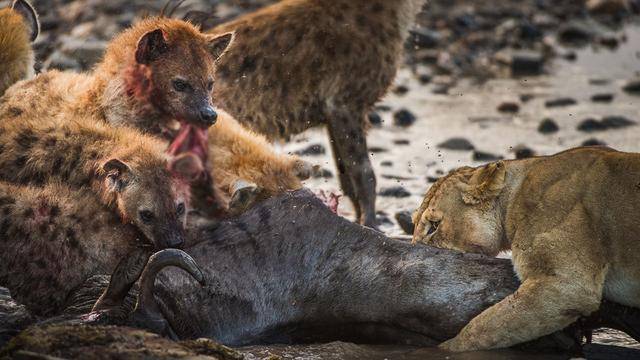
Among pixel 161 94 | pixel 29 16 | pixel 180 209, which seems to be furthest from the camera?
pixel 29 16

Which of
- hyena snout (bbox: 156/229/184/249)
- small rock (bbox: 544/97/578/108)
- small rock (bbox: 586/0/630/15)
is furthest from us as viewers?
small rock (bbox: 586/0/630/15)

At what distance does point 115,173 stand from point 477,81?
7898mm

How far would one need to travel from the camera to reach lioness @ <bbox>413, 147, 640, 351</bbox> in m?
4.90

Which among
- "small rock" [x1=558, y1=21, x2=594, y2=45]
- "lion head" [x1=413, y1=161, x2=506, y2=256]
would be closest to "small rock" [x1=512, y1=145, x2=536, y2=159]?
"lion head" [x1=413, y1=161, x2=506, y2=256]

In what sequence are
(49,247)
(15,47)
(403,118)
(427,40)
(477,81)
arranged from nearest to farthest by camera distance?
(49,247)
(15,47)
(403,118)
(477,81)
(427,40)

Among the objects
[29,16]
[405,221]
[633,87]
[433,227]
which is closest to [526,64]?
[633,87]

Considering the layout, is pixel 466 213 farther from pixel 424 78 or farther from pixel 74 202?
pixel 424 78

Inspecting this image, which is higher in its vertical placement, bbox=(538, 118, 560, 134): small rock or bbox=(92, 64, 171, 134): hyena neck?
bbox=(92, 64, 171, 134): hyena neck

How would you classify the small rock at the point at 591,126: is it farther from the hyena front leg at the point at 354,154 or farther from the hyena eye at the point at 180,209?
the hyena eye at the point at 180,209

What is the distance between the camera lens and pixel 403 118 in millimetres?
11367

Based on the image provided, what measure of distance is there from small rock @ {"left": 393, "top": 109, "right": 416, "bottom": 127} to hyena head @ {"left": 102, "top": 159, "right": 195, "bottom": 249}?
17.7 ft

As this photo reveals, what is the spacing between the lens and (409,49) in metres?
14.2

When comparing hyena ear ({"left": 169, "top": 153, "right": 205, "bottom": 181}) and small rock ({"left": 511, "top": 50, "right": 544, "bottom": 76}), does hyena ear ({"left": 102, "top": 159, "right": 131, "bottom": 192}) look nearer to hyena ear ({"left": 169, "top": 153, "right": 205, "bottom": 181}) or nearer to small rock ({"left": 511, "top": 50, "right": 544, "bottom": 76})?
hyena ear ({"left": 169, "top": 153, "right": 205, "bottom": 181})

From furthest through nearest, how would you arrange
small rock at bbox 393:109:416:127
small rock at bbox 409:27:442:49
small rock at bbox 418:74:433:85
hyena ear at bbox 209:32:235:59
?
small rock at bbox 409:27:442:49 → small rock at bbox 418:74:433:85 → small rock at bbox 393:109:416:127 → hyena ear at bbox 209:32:235:59
